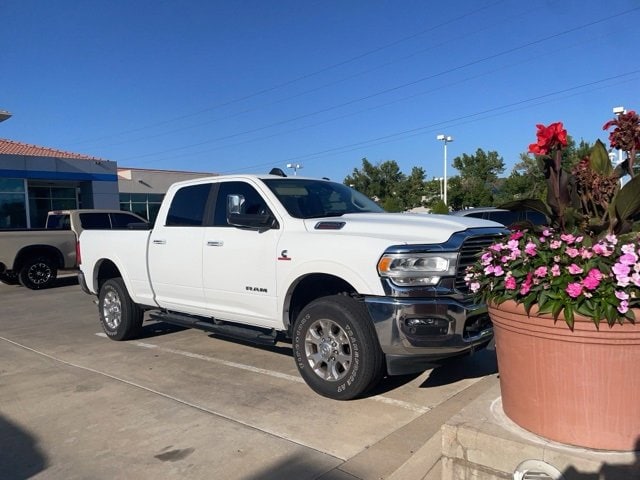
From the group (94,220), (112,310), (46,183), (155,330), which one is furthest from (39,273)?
(46,183)

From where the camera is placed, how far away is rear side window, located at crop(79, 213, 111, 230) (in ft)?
47.7

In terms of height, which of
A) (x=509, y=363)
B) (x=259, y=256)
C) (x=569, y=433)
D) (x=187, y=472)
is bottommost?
(x=187, y=472)

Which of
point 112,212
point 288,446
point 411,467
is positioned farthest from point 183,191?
point 112,212

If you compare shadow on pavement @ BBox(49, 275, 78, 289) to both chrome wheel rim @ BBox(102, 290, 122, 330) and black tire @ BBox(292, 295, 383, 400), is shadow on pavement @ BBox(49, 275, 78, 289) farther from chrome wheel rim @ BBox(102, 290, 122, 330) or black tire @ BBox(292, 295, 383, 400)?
black tire @ BBox(292, 295, 383, 400)

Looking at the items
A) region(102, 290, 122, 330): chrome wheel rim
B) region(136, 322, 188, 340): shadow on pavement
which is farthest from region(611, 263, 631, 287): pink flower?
region(136, 322, 188, 340): shadow on pavement

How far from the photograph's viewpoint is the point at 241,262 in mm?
5391

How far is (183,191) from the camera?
6.46 metres

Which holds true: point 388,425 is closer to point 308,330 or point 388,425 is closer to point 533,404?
point 308,330

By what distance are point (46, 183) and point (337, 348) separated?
1049 inches

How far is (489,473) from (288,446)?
61.6 inches

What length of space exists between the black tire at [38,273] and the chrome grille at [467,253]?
40.6 feet

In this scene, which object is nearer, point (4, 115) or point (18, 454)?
point (18, 454)

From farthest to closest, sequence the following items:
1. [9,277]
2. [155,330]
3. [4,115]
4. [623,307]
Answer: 1. [4,115]
2. [9,277]
3. [155,330]
4. [623,307]

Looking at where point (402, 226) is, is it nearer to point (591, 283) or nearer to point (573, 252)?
point (573, 252)
